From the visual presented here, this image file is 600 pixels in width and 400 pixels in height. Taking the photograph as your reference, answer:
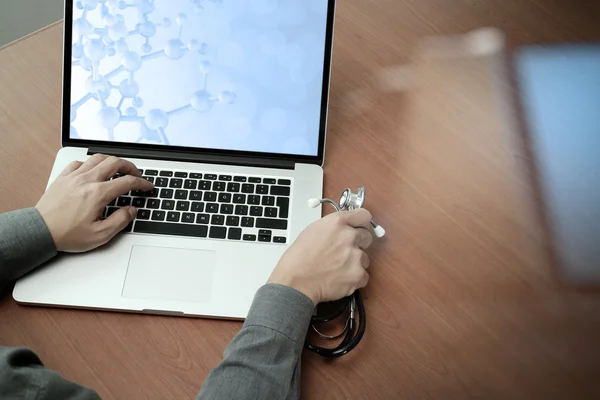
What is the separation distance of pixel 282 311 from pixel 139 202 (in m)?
0.30

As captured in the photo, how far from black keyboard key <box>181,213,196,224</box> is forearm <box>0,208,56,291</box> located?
0.58 feet

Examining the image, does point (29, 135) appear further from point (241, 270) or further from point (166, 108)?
point (241, 270)

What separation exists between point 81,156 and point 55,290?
232 millimetres

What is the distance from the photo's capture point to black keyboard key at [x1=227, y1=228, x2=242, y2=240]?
763mm

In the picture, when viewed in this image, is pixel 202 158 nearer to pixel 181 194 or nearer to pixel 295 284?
pixel 181 194

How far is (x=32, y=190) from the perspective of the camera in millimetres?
817

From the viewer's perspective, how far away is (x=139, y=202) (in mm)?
791

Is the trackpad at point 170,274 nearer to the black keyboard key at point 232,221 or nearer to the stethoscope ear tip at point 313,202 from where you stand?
the black keyboard key at point 232,221

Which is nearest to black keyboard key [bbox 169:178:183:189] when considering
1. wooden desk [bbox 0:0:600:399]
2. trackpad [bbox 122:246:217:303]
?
trackpad [bbox 122:246:217:303]

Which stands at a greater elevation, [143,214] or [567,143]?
[567,143]

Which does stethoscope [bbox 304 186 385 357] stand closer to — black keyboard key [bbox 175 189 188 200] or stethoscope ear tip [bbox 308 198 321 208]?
stethoscope ear tip [bbox 308 198 321 208]

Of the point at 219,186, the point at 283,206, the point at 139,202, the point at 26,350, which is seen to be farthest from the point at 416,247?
the point at 26,350

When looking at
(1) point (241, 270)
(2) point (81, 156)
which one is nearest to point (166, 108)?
(2) point (81, 156)

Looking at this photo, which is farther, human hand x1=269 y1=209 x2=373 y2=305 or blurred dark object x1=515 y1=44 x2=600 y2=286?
blurred dark object x1=515 y1=44 x2=600 y2=286
